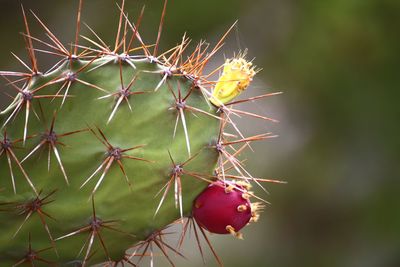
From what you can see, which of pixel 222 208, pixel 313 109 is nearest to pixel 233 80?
pixel 222 208

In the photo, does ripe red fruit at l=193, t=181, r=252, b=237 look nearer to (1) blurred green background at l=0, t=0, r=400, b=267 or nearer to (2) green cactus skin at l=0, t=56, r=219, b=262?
(2) green cactus skin at l=0, t=56, r=219, b=262

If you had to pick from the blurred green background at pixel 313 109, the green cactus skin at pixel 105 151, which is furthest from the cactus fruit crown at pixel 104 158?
the blurred green background at pixel 313 109

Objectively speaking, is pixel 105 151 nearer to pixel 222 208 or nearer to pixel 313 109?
pixel 222 208

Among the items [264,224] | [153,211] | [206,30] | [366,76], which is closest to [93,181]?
[153,211]

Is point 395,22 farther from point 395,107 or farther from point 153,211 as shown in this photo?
point 153,211

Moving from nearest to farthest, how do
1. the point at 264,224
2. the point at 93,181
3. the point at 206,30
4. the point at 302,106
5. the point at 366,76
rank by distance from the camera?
the point at 93,181 → the point at 206,30 → the point at 366,76 → the point at 302,106 → the point at 264,224

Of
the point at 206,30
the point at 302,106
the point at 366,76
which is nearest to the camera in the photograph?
the point at 206,30

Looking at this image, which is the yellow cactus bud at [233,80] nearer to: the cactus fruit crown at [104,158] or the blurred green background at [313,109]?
the cactus fruit crown at [104,158]

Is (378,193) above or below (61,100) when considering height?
above
